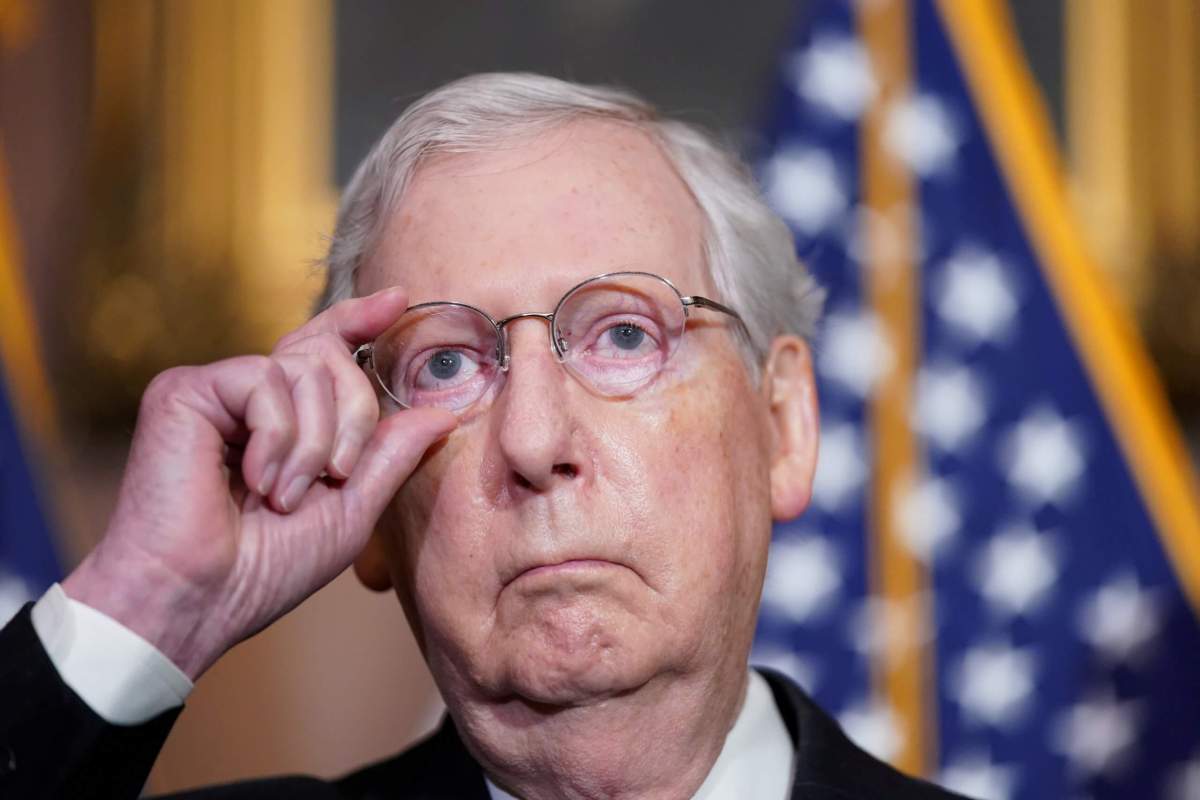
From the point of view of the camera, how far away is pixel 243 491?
1.71 m

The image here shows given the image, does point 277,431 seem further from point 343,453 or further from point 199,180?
point 199,180

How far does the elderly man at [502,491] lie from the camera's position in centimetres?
158

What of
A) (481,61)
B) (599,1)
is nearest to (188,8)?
(481,61)

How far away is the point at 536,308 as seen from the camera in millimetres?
1803

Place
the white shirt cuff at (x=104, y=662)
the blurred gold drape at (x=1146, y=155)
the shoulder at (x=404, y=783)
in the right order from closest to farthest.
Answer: the white shirt cuff at (x=104, y=662)
the shoulder at (x=404, y=783)
the blurred gold drape at (x=1146, y=155)

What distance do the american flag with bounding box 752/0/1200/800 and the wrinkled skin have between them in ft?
4.58

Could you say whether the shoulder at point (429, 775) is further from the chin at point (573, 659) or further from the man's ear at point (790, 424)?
the man's ear at point (790, 424)

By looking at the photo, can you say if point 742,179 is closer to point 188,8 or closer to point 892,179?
point 892,179

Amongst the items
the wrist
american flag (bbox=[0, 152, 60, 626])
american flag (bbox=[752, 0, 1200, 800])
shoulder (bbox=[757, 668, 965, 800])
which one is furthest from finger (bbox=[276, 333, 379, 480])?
american flag (bbox=[0, 152, 60, 626])

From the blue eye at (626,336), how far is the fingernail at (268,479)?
0.48 m

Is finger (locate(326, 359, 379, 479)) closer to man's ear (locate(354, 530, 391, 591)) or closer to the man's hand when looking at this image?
the man's hand

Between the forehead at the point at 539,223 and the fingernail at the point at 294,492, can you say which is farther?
the forehead at the point at 539,223

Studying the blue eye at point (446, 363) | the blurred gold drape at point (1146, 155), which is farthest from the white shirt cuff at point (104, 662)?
the blurred gold drape at point (1146, 155)

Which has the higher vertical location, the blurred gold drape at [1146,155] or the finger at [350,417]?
the finger at [350,417]
